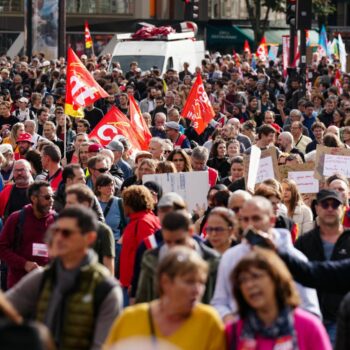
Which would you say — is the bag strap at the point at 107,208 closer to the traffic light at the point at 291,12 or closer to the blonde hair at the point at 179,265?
the blonde hair at the point at 179,265

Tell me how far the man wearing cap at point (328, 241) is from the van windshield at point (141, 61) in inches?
1092

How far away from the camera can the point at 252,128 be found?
20438 millimetres

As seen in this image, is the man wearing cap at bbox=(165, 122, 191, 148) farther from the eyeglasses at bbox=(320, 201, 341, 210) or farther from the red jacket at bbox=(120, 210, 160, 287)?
the eyeglasses at bbox=(320, 201, 341, 210)

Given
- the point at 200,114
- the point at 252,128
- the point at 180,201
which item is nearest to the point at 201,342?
the point at 180,201

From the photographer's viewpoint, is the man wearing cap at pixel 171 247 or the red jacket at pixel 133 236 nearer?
the man wearing cap at pixel 171 247

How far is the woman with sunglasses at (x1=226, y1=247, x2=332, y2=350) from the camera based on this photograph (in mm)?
5777

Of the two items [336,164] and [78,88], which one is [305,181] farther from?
[78,88]

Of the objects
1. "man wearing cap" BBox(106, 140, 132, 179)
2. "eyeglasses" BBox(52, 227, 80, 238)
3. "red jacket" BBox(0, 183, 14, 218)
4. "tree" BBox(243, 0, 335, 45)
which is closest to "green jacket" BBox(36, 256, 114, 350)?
"eyeglasses" BBox(52, 227, 80, 238)

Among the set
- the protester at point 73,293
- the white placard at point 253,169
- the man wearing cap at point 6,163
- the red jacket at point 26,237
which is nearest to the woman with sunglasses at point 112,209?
the red jacket at point 26,237

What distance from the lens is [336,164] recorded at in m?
14.7

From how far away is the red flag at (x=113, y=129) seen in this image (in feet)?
58.6

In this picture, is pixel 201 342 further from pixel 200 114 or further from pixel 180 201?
pixel 200 114

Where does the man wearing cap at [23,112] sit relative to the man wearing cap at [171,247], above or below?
below

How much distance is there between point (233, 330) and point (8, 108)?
16623 mm
